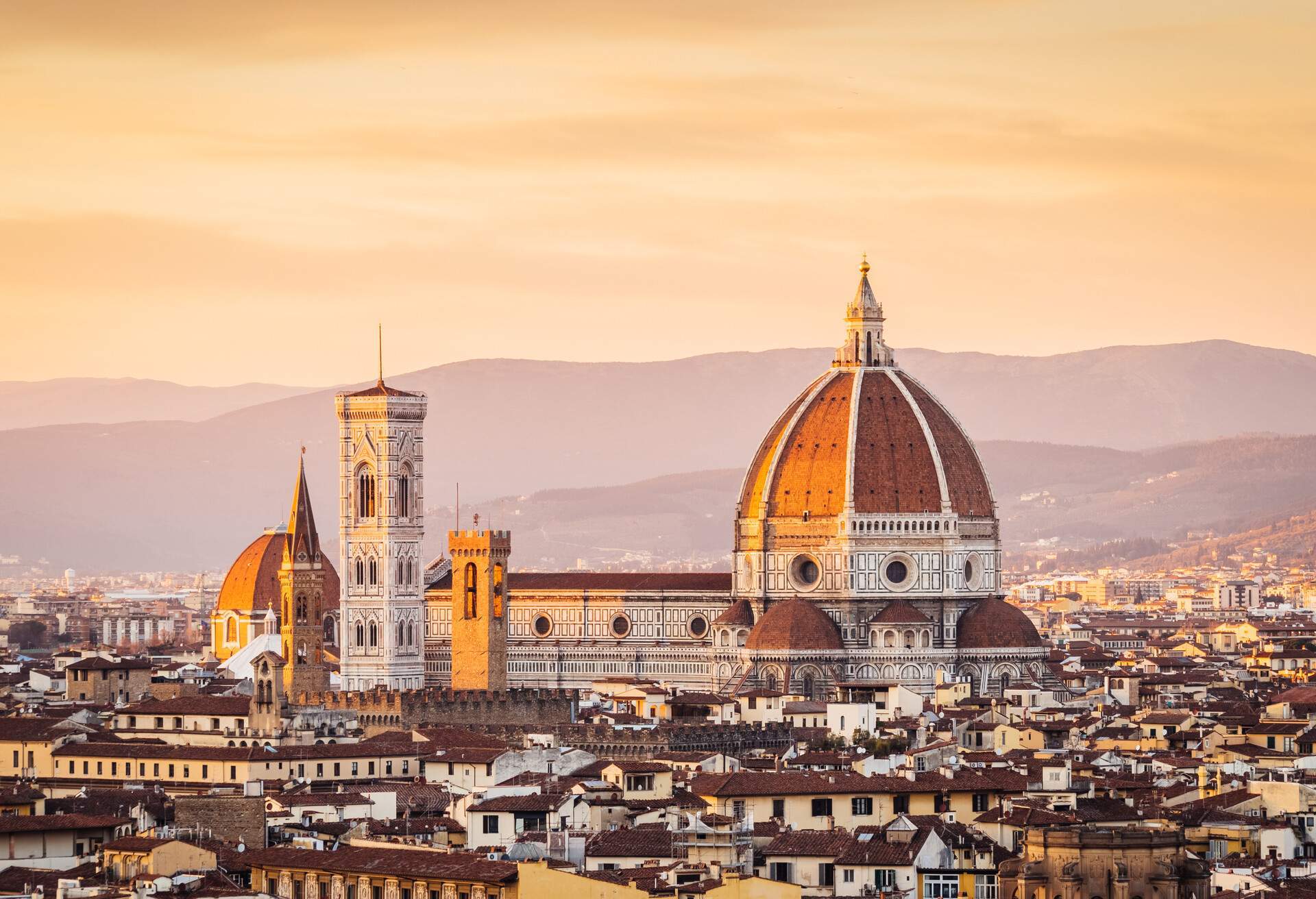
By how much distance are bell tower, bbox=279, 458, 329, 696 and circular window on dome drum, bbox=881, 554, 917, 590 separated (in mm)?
19842

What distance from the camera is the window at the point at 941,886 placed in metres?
56.4

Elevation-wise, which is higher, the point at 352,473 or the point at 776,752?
the point at 352,473

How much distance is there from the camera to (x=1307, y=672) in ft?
433

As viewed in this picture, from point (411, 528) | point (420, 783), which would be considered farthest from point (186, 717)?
point (411, 528)

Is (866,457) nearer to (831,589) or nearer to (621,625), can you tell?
(831,589)

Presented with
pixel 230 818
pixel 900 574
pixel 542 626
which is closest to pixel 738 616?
pixel 900 574

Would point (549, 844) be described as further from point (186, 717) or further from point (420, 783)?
point (186, 717)

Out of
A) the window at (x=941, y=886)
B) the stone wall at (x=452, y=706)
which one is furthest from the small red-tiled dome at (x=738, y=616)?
the window at (x=941, y=886)

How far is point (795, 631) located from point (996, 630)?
6.98 meters

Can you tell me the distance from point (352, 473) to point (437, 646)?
278 inches

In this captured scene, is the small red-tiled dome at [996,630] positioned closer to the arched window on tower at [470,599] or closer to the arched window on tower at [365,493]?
the arched window on tower at [470,599]

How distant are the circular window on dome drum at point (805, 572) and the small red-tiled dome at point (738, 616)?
1.90 metres

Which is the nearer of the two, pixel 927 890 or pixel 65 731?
pixel 927 890

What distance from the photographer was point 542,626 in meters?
132
